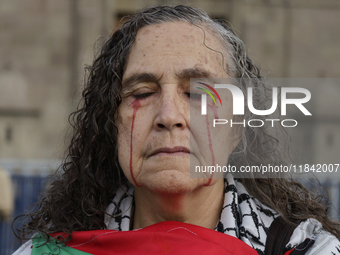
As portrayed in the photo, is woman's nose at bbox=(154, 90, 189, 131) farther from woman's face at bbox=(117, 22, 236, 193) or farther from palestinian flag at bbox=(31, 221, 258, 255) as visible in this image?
palestinian flag at bbox=(31, 221, 258, 255)

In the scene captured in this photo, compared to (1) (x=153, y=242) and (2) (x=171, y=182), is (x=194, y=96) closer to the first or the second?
(2) (x=171, y=182)

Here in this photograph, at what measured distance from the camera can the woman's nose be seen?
69.8 inches

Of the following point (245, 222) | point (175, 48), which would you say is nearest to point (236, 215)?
point (245, 222)

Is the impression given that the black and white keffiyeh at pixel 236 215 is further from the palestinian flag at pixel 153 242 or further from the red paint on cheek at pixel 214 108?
the red paint on cheek at pixel 214 108

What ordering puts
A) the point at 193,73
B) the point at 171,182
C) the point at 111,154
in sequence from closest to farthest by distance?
the point at 171,182 → the point at 193,73 → the point at 111,154

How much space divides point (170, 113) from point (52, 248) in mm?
923

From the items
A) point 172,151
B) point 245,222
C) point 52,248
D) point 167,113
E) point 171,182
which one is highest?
point 167,113

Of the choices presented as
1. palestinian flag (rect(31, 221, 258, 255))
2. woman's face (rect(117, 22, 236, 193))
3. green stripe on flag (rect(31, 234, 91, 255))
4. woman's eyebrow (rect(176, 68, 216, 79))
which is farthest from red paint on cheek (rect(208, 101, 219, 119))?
green stripe on flag (rect(31, 234, 91, 255))

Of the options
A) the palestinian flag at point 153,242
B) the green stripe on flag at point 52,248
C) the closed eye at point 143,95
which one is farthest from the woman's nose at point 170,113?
the green stripe on flag at point 52,248

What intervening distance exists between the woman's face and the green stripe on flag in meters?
0.47

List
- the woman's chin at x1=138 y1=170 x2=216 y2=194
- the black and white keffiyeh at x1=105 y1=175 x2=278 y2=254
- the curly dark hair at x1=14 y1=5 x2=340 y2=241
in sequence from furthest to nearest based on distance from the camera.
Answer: the curly dark hair at x1=14 y1=5 x2=340 y2=241 → the black and white keffiyeh at x1=105 y1=175 x2=278 y2=254 → the woman's chin at x1=138 y1=170 x2=216 y2=194

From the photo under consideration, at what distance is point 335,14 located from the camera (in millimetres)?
8742

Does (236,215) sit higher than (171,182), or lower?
lower

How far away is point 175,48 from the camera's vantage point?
6.34ft
